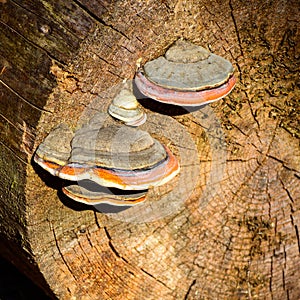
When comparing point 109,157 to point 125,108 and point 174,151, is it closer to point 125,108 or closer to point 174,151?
point 125,108

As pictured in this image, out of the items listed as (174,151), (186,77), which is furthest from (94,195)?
(186,77)

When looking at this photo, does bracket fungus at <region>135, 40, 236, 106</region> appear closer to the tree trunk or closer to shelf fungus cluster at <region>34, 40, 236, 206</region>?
shelf fungus cluster at <region>34, 40, 236, 206</region>

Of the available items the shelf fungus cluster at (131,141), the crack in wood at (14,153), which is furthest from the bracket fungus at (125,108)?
the crack in wood at (14,153)

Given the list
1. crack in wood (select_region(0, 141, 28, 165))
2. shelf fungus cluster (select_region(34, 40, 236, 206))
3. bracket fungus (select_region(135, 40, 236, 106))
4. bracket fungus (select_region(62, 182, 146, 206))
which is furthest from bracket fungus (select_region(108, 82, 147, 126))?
crack in wood (select_region(0, 141, 28, 165))

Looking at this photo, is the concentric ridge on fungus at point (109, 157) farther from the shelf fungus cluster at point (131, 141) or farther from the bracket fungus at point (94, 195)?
the bracket fungus at point (94, 195)

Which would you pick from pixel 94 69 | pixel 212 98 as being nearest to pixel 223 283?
pixel 212 98

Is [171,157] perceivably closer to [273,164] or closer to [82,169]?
[82,169]

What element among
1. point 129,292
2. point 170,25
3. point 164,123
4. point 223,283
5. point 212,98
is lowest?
point 223,283
